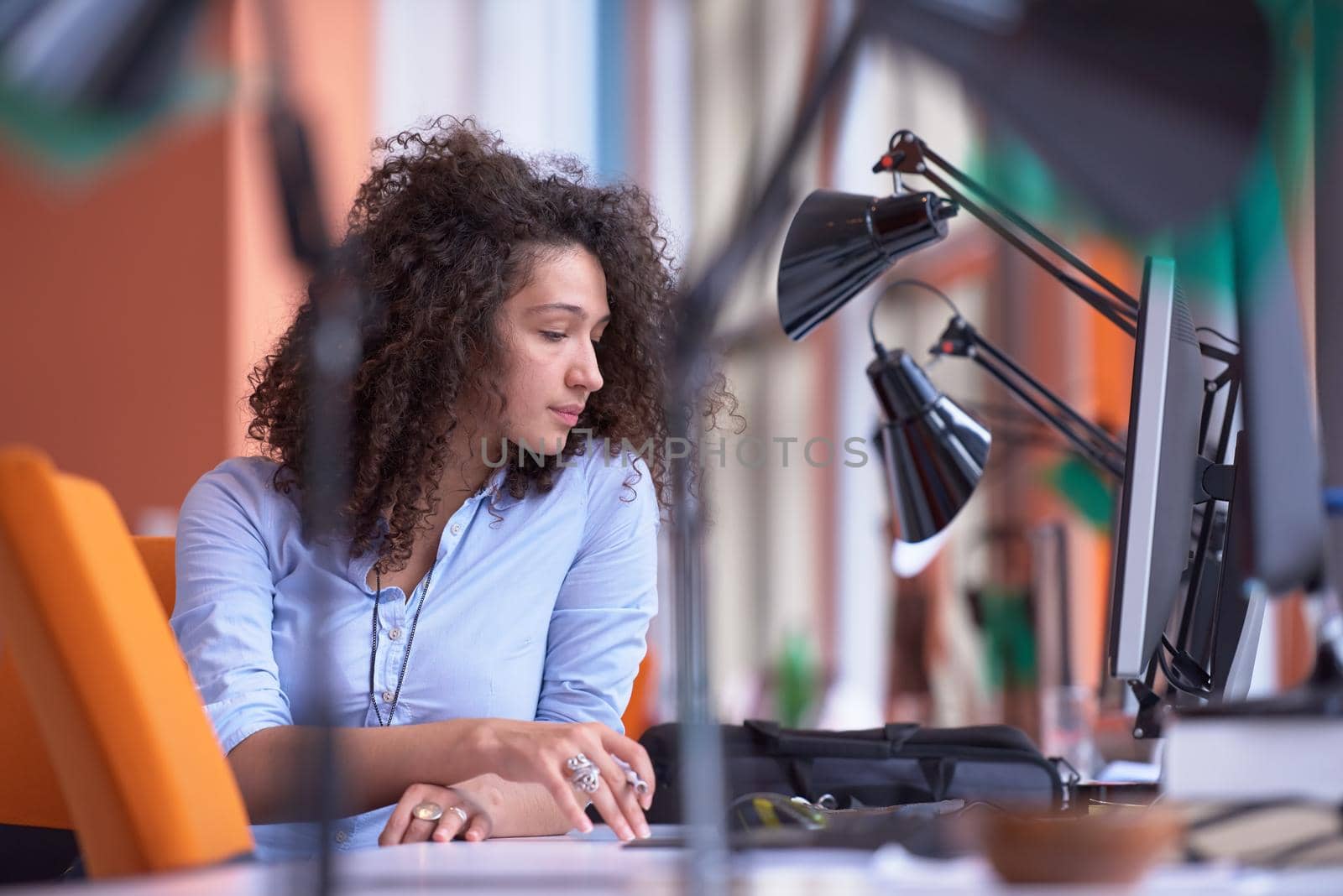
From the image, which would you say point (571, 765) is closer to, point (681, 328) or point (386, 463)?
point (681, 328)

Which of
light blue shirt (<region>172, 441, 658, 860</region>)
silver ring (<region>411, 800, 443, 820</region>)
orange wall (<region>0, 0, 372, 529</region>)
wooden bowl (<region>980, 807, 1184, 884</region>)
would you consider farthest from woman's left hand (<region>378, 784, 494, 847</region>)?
orange wall (<region>0, 0, 372, 529</region>)

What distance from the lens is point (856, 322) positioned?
4.52 m

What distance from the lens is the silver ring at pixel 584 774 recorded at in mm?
975

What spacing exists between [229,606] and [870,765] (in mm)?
711

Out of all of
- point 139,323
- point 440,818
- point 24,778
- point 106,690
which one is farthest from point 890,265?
point 139,323

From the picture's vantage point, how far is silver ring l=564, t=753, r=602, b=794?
0.98 m

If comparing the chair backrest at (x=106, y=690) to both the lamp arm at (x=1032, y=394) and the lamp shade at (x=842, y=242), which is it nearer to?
the lamp shade at (x=842, y=242)

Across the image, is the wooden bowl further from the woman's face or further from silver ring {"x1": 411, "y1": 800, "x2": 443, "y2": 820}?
the woman's face

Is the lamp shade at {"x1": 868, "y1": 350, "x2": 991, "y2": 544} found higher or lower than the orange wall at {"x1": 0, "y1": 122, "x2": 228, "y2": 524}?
lower

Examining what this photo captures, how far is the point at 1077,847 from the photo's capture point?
59 cm

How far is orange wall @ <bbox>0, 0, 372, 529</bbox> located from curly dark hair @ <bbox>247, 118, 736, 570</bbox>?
2.84m

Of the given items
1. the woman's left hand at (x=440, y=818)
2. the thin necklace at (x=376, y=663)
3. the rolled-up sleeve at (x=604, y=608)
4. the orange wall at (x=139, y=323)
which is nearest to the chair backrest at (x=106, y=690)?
the woman's left hand at (x=440, y=818)

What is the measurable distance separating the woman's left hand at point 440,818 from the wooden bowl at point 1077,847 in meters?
0.59

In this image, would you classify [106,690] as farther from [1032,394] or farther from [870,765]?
[1032,394]
